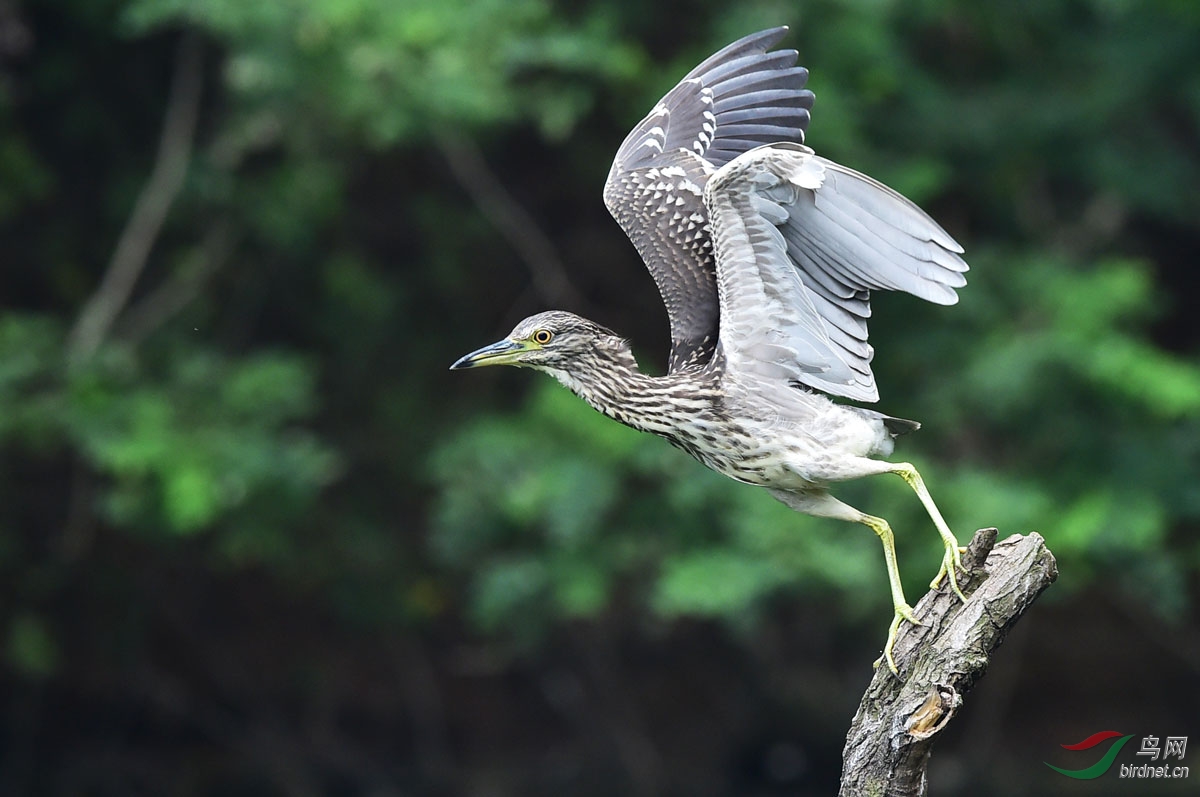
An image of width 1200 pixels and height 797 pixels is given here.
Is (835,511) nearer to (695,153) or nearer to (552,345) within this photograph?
(552,345)

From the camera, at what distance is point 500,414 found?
27.2 ft

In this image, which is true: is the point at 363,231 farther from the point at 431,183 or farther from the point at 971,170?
the point at 971,170

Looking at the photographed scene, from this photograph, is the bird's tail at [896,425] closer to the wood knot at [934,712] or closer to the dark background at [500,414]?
the wood knot at [934,712]

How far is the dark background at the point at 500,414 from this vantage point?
7.27 metres

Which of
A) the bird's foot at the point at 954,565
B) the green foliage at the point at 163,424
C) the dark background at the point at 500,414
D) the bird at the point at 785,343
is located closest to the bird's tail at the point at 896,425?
the bird at the point at 785,343

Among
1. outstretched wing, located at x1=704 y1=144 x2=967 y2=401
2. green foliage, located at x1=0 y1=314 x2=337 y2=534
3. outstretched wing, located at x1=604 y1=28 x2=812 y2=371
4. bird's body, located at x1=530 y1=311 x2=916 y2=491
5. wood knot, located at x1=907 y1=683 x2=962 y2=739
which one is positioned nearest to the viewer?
wood knot, located at x1=907 y1=683 x2=962 y2=739

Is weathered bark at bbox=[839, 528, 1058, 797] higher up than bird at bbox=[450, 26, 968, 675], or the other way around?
bird at bbox=[450, 26, 968, 675]

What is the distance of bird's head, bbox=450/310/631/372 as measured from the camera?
3941 mm

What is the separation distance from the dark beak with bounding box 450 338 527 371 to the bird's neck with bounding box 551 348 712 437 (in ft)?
0.46

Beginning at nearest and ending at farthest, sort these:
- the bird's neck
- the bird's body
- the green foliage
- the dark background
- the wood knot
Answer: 1. the wood knot
2. the bird's body
3. the bird's neck
4. the green foliage
5. the dark background

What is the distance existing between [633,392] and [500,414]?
4387 mm

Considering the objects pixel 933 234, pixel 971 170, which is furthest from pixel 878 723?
pixel 971 170

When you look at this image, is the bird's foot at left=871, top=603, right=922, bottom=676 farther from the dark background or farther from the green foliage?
the green foliage

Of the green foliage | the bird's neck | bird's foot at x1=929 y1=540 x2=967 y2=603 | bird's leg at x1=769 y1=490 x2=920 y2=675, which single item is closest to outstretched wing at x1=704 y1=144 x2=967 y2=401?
the bird's neck
